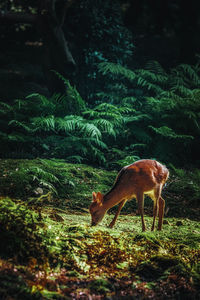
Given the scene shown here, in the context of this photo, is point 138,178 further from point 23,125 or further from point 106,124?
point 23,125

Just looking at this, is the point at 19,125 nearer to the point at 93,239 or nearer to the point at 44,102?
the point at 44,102

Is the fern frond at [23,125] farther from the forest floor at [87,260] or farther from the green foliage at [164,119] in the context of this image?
the forest floor at [87,260]

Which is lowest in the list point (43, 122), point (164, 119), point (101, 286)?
point (164, 119)

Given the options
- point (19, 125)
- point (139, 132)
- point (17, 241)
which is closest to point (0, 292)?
point (17, 241)

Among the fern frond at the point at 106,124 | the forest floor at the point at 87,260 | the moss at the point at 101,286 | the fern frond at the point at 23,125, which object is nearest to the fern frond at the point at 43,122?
the fern frond at the point at 23,125

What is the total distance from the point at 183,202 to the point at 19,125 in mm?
4284

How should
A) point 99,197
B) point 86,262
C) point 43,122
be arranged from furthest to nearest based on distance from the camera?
point 43,122
point 99,197
point 86,262

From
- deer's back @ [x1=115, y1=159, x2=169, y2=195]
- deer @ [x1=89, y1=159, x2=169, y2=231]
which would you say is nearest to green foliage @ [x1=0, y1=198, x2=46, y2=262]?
deer @ [x1=89, y1=159, x2=169, y2=231]

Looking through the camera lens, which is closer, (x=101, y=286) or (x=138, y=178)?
(x=101, y=286)

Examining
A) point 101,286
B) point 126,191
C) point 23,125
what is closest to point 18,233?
point 101,286

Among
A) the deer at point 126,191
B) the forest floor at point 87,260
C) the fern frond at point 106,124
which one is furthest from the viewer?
the fern frond at point 106,124

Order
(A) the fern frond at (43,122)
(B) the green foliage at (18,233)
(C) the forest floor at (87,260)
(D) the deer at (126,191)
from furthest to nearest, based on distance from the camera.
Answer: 1. (A) the fern frond at (43,122)
2. (D) the deer at (126,191)
3. (B) the green foliage at (18,233)
4. (C) the forest floor at (87,260)

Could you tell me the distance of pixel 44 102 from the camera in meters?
8.59

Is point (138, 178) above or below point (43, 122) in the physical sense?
above
